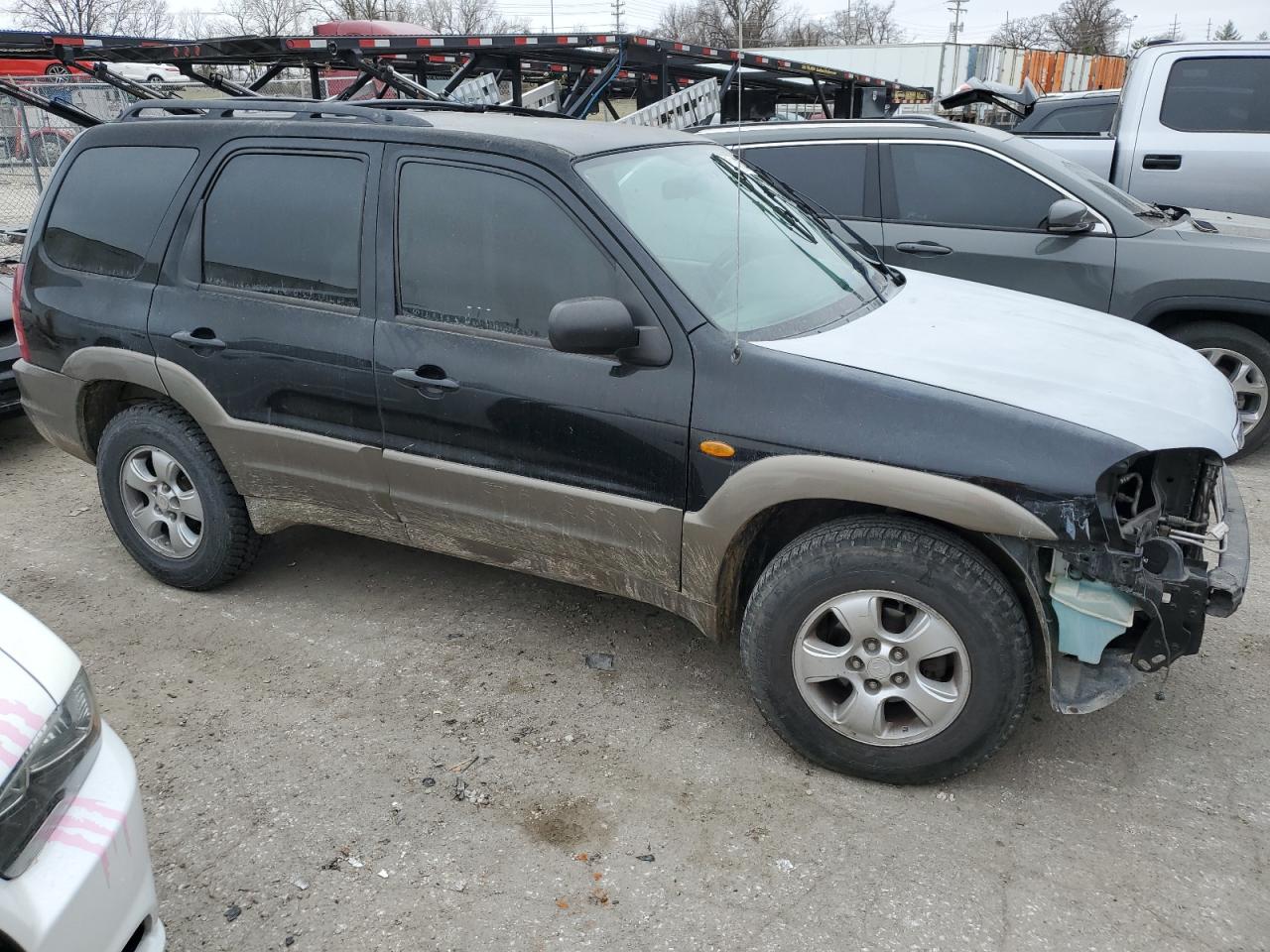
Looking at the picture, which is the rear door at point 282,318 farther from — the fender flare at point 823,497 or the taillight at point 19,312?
the fender flare at point 823,497

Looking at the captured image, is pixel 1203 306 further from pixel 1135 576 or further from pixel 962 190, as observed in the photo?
pixel 1135 576

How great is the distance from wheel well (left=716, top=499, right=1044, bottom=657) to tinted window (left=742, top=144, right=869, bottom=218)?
3.21m

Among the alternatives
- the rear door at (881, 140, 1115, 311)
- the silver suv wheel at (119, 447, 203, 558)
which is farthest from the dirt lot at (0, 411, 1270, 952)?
the rear door at (881, 140, 1115, 311)

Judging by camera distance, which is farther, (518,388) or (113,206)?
(113,206)

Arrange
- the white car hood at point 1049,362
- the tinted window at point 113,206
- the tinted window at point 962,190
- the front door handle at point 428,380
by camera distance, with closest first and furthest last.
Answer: the white car hood at point 1049,362, the front door handle at point 428,380, the tinted window at point 113,206, the tinted window at point 962,190

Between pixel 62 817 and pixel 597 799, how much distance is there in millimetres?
1439

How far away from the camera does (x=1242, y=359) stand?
5305 millimetres

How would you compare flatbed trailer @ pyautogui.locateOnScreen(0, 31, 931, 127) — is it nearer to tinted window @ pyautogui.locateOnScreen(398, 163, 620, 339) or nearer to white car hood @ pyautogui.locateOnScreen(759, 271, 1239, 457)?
tinted window @ pyautogui.locateOnScreen(398, 163, 620, 339)

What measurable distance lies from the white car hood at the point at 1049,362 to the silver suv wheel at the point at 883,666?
0.64 m

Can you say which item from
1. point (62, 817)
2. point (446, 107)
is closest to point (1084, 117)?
point (446, 107)

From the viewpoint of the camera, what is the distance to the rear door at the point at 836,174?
5.75 meters

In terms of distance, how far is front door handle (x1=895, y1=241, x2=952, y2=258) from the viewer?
557 cm

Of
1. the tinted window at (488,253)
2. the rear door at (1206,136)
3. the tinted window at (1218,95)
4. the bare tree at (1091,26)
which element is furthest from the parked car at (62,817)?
the bare tree at (1091,26)

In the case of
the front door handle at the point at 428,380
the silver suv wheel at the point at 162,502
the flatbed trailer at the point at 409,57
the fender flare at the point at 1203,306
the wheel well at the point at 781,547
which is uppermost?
the flatbed trailer at the point at 409,57
